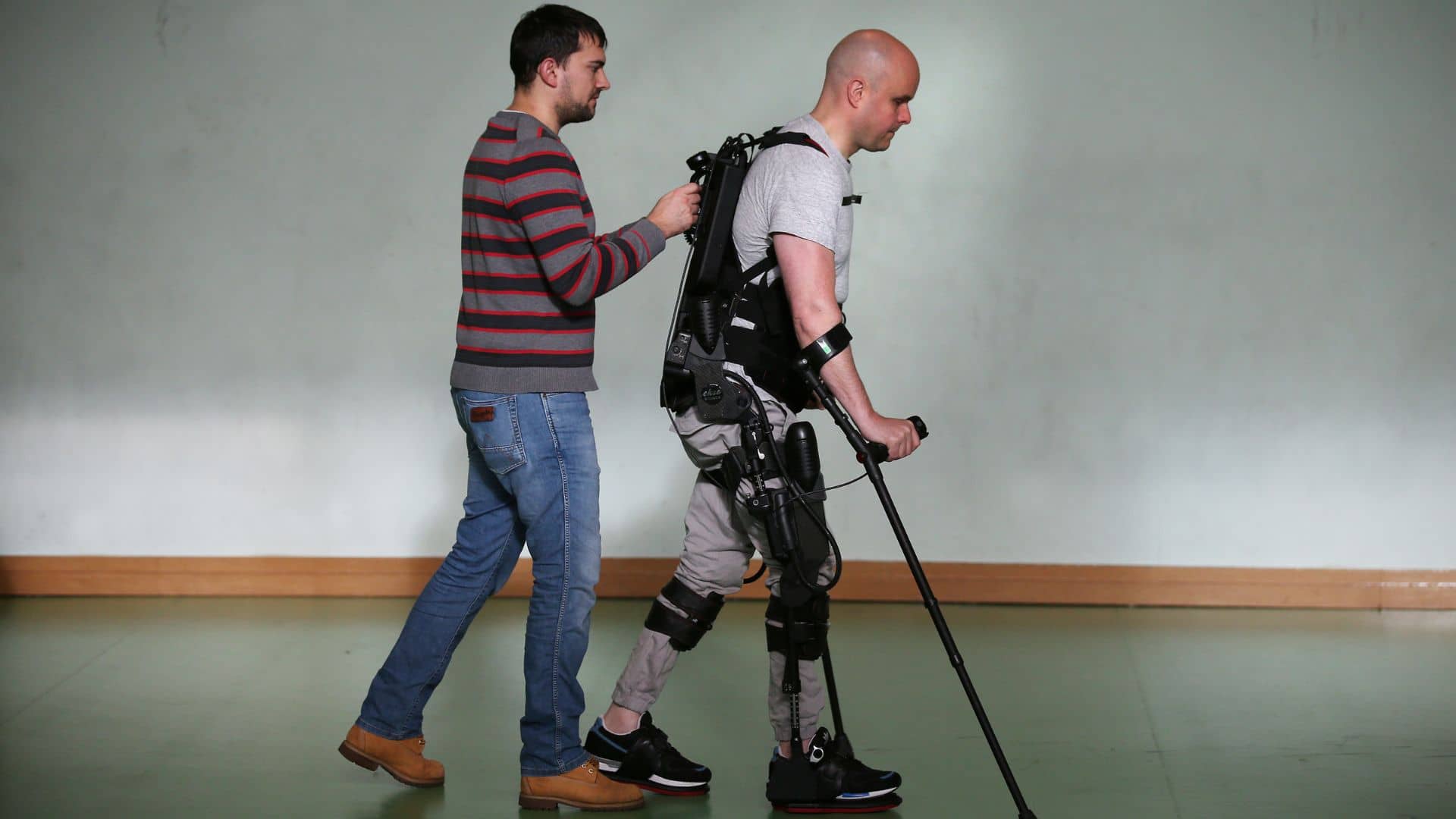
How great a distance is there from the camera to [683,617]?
305 cm

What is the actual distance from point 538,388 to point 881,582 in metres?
2.40

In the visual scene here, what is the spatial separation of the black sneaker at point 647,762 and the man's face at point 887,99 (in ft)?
4.64

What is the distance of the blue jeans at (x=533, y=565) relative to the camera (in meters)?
2.86

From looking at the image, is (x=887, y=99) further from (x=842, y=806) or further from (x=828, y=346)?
(x=842, y=806)

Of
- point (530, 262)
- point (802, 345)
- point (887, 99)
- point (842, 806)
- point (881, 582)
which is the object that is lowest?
point (842, 806)

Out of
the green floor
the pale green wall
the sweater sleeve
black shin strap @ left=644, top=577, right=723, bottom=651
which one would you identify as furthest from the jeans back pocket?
the pale green wall

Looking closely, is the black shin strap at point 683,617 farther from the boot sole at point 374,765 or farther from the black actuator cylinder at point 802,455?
the boot sole at point 374,765

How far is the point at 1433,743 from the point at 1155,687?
0.73 metres

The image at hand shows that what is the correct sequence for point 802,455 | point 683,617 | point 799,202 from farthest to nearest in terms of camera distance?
point 683,617 → point 802,455 → point 799,202

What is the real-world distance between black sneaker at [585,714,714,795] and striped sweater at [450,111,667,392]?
0.83 metres

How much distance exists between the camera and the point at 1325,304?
15.7 ft

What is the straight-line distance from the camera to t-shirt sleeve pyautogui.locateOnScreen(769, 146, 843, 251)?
271 cm

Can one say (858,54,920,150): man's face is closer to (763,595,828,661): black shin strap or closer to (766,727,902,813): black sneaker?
(763,595,828,661): black shin strap

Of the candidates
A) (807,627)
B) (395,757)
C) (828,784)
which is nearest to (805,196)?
(807,627)
